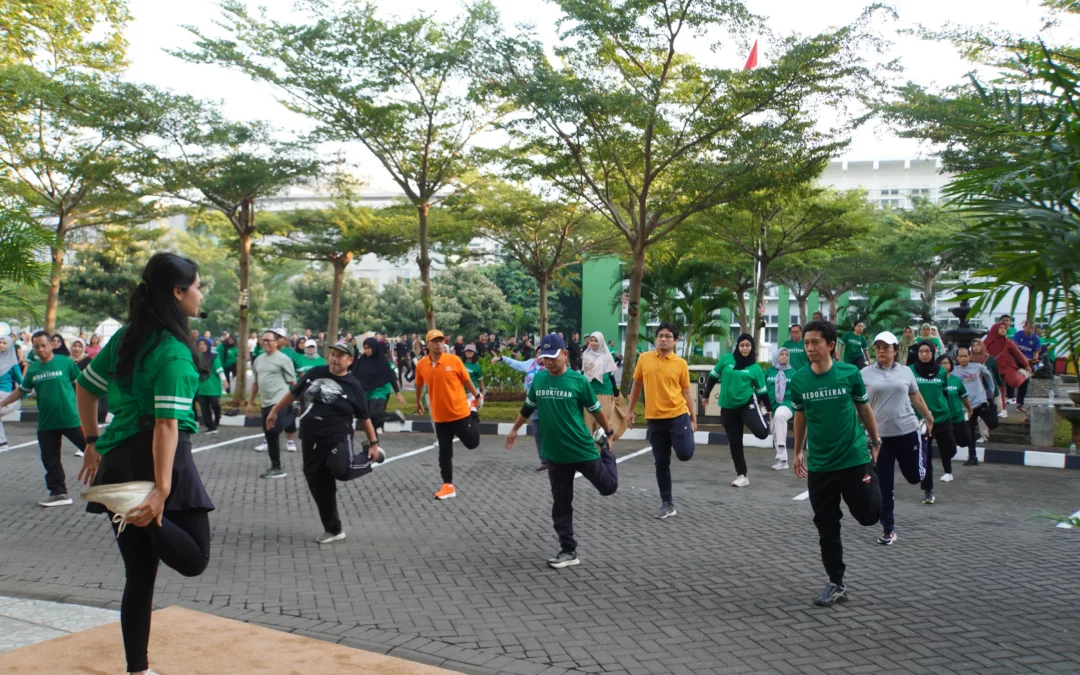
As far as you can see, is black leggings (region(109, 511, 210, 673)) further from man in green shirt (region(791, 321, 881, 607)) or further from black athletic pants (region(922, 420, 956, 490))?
black athletic pants (region(922, 420, 956, 490))

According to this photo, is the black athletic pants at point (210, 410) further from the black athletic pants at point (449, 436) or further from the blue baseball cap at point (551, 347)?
the blue baseball cap at point (551, 347)

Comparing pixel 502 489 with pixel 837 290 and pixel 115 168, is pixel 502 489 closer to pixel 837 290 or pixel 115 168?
pixel 115 168

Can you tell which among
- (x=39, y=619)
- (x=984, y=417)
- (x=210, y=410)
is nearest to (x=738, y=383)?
(x=984, y=417)

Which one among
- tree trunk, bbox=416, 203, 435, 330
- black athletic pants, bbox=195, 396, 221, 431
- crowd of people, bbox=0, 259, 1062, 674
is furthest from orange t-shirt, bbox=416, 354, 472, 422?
tree trunk, bbox=416, 203, 435, 330

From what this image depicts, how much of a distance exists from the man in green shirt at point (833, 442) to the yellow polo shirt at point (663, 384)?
8.71 ft

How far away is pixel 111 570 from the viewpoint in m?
6.75

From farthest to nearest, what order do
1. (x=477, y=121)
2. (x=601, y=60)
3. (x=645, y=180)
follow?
(x=477, y=121)
(x=645, y=180)
(x=601, y=60)

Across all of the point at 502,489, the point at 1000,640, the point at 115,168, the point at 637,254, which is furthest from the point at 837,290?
the point at 1000,640

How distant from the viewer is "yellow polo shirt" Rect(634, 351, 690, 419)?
362 inches

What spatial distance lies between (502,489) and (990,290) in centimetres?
689

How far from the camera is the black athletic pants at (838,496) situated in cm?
624

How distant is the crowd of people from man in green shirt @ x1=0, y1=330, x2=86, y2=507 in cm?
2

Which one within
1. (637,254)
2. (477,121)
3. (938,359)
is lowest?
(938,359)

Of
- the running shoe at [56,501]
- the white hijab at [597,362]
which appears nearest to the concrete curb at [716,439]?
the white hijab at [597,362]
